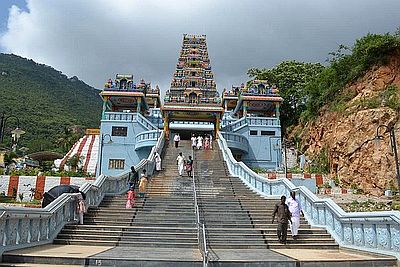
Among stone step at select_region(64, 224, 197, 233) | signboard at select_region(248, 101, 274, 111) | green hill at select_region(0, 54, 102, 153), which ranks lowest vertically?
stone step at select_region(64, 224, 197, 233)

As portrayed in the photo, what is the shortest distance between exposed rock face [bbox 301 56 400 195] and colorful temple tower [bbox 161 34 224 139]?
397 inches

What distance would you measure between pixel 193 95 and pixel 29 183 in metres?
19.6

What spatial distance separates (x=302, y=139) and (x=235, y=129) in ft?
21.4

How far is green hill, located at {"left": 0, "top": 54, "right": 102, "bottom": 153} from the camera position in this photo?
7638cm

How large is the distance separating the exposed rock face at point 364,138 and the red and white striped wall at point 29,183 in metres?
16.9

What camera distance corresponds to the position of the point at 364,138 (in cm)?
2444

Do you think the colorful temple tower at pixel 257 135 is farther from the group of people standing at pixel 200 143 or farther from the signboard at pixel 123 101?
the signboard at pixel 123 101

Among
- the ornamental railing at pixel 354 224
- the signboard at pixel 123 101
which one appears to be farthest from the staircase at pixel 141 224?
the signboard at pixel 123 101

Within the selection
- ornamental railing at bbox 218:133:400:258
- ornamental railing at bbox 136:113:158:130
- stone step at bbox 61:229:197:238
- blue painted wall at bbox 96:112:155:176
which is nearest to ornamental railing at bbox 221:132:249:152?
ornamental railing at bbox 136:113:158:130

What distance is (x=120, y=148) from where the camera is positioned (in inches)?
1266

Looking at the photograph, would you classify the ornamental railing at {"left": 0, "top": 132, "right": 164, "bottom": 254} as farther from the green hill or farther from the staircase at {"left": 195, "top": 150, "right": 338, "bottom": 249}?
the green hill

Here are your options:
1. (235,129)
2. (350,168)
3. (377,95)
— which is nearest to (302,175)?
(350,168)

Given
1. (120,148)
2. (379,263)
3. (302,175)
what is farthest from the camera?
(120,148)

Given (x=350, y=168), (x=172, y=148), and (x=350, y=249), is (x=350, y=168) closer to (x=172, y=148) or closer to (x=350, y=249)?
(x=172, y=148)
